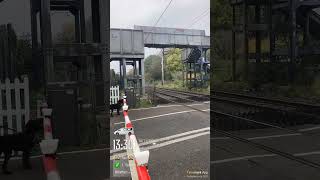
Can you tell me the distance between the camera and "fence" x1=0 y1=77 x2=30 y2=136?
139cm

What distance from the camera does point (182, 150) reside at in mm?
1884

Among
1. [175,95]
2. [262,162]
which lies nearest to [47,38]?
[175,95]

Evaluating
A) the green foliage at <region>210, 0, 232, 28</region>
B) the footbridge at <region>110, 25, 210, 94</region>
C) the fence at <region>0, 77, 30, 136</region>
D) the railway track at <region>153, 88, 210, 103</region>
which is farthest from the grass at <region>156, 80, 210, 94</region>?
the fence at <region>0, 77, 30, 136</region>

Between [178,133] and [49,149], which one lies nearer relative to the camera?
[49,149]

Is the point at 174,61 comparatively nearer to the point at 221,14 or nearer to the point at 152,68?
the point at 152,68

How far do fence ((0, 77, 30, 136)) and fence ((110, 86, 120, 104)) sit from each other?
334 mm

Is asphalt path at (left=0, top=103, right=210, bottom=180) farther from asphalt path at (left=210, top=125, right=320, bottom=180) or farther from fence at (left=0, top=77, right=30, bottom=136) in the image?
asphalt path at (left=210, top=125, right=320, bottom=180)

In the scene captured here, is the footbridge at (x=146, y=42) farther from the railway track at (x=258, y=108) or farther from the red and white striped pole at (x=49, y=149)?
the red and white striped pole at (x=49, y=149)

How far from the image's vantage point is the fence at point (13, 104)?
1.39m

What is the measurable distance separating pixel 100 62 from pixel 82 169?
447mm

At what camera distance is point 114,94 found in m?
1.60

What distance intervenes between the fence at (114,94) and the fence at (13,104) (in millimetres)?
334

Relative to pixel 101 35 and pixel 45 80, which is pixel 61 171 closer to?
pixel 45 80

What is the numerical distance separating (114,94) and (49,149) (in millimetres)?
378
